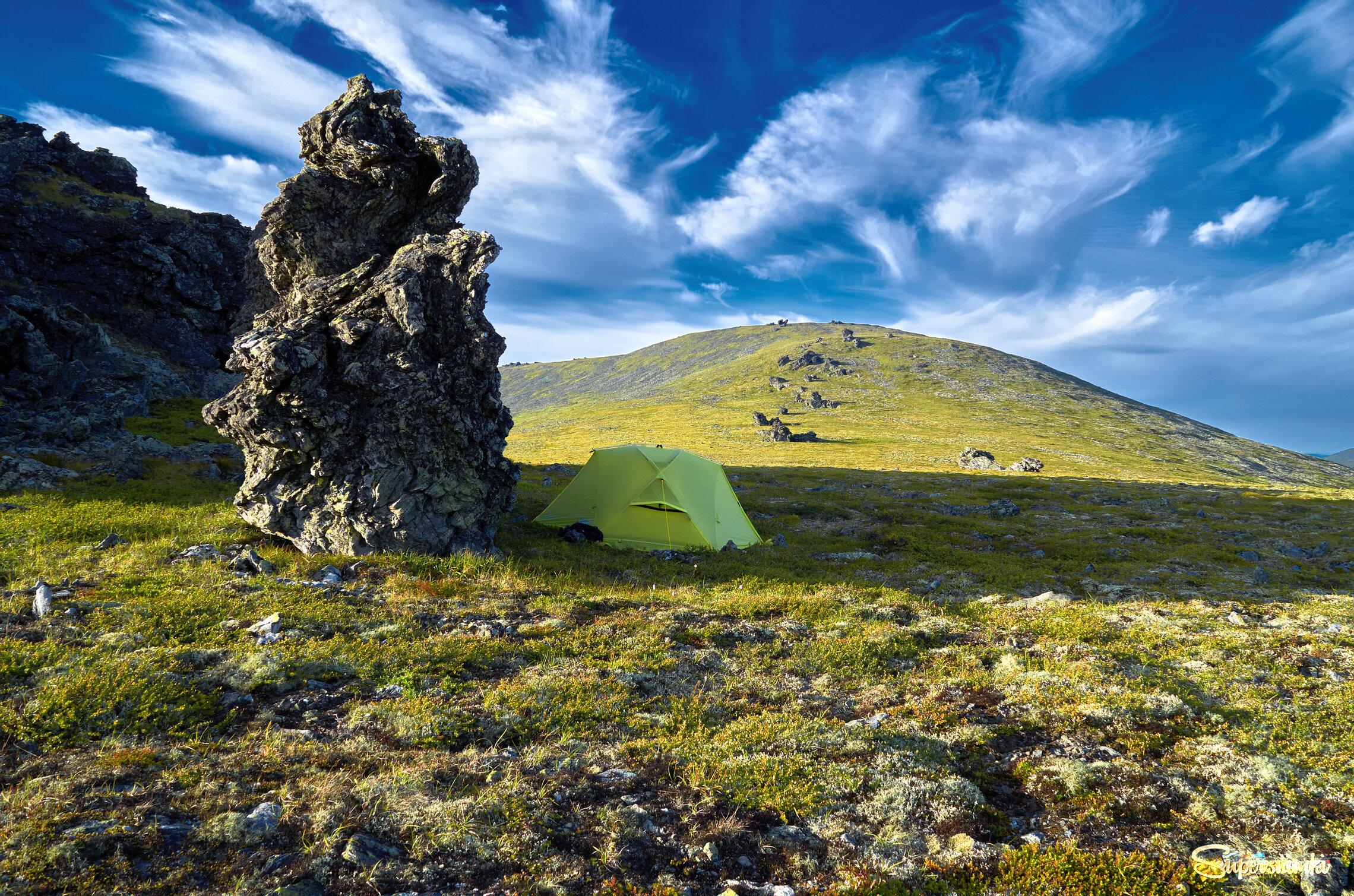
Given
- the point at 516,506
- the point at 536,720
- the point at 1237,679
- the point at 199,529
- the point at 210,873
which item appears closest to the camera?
the point at 210,873

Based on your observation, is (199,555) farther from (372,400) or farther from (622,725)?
(622,725)

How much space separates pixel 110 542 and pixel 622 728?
1535 cm

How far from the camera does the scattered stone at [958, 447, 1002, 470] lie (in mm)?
62594

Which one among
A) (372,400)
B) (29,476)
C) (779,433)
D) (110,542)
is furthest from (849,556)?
(779,433)

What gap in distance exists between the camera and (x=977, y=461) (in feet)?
208

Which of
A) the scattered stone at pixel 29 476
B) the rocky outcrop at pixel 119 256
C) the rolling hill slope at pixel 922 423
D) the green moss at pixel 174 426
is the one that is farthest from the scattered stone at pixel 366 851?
the rocky outcrop at pixel 119 256

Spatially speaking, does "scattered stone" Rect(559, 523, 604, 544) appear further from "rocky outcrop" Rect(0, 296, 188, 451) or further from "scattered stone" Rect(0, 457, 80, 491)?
"rocky outcrop" Rect(0, 296, 188, 451)

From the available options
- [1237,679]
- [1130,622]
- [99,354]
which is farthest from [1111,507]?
[99,354]

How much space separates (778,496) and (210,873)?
105 feet

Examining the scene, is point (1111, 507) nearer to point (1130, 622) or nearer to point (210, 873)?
point (1130, 622)

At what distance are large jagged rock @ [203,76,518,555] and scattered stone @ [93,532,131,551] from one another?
103 inches

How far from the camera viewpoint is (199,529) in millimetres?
16156

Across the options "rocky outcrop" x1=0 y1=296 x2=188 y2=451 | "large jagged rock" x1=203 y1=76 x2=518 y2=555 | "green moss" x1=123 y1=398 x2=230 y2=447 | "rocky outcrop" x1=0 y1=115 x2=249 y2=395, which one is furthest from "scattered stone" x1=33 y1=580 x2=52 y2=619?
"rocky outcrop" x1=0 y1=115 x2=249 y2=395

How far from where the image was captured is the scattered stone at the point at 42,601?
9.92 m
